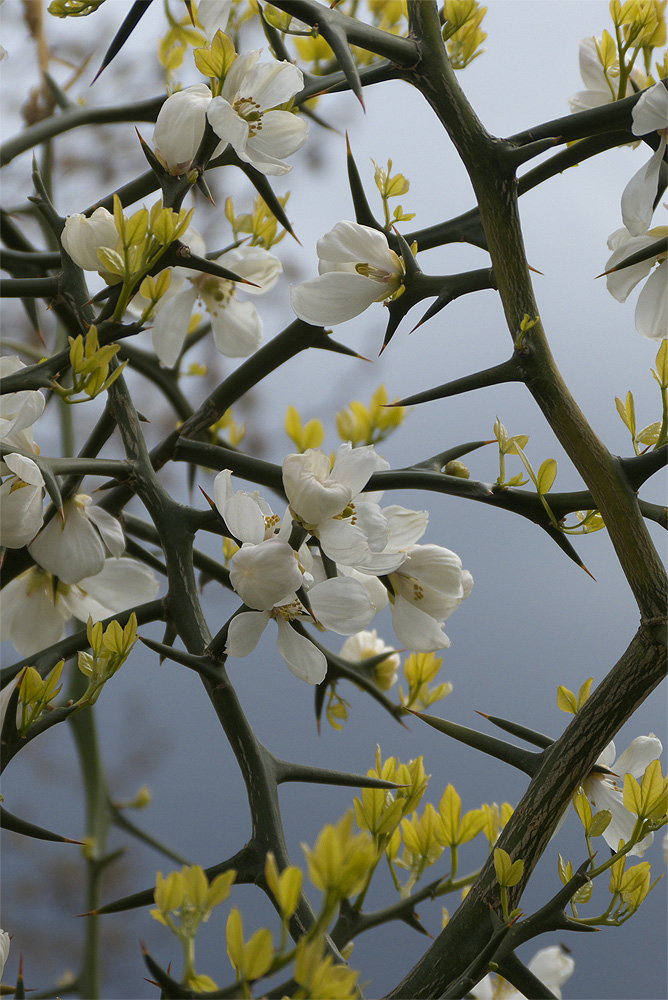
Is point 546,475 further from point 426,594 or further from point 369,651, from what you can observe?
point 369,651

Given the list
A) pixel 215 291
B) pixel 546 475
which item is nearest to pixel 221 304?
pixel 215 291

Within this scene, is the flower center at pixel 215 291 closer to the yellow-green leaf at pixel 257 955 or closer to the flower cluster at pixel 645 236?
the flower cluster at pixel 645 236

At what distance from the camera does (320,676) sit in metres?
0.31

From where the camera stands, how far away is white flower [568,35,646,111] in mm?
418

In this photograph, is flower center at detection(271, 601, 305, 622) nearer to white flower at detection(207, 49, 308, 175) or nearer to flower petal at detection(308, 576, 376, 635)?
flower petal at detection(308, 576, 376, 635)

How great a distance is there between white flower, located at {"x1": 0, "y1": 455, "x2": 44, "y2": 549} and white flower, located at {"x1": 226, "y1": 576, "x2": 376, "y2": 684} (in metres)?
0.09

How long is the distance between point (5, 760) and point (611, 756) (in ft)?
0.81

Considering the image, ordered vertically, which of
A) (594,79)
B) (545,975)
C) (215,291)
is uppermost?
(594,79)

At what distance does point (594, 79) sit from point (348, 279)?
0.64ft

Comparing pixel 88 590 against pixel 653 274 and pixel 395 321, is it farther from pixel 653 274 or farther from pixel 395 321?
pixel 653 274

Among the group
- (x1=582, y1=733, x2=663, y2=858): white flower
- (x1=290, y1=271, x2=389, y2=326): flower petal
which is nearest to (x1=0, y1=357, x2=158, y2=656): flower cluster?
(x1=290, y1=271, x2=389, y2=326): flower petal

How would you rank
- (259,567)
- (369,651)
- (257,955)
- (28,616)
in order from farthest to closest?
(369,651), (28,616), (259,567), (257,955)

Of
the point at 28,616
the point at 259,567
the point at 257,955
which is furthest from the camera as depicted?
the point at 28,616

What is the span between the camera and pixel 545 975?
0.45 metres
